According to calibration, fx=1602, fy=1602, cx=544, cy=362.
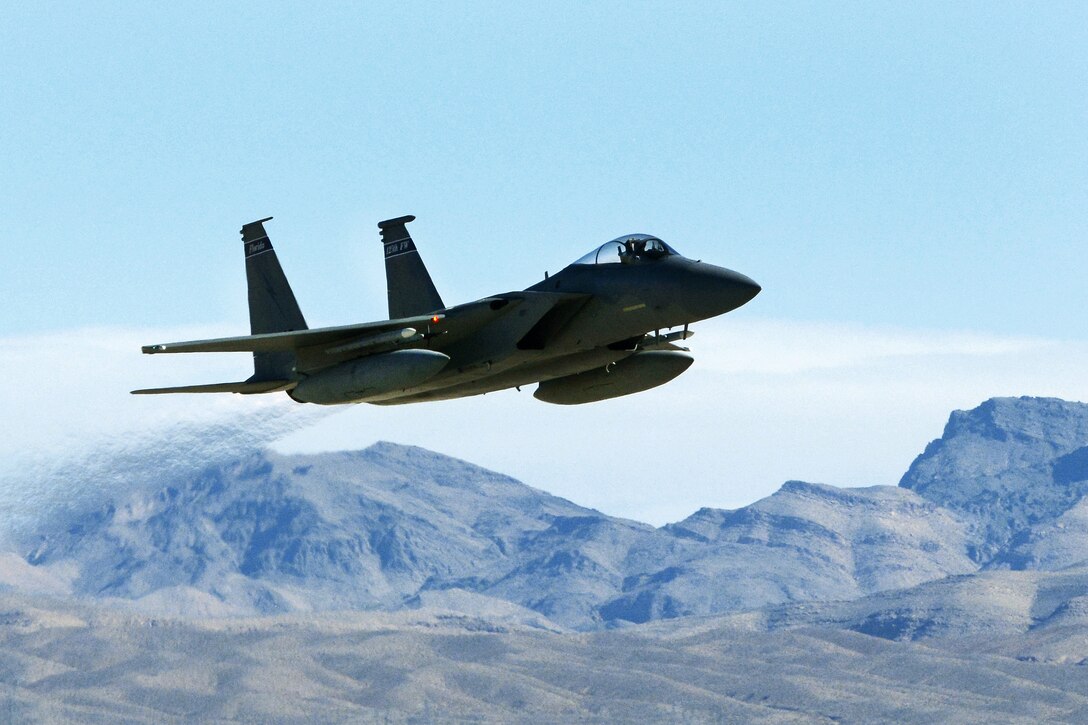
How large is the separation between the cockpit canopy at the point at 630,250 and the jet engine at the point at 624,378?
12.3ft

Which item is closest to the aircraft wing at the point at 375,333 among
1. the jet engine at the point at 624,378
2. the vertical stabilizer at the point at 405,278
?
the jet engine at the point at 624,378

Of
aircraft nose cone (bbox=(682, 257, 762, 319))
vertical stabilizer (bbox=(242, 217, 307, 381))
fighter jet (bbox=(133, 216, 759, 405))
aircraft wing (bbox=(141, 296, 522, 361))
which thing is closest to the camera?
aircraft nose cone (bbox=(682, 257, 762, 319))

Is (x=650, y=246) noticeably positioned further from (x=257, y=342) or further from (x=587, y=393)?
(x=257, y=342)

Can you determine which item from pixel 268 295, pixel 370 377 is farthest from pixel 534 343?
pixel 268 295

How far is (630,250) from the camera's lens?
1556 inches

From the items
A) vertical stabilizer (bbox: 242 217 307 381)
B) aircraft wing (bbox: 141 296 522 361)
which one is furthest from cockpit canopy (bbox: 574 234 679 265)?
vertical stabilizer (bbox: 242 217 307 381)

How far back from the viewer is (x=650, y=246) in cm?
3938

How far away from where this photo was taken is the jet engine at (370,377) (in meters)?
38.9

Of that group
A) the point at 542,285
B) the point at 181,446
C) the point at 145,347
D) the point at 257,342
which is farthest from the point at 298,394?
the point at 181,446

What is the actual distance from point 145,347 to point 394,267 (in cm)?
1001

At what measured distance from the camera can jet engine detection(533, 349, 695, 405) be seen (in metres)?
42.7

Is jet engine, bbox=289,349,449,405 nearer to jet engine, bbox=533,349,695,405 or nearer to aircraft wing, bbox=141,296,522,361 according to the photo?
aircraft wing, bbox=141,296,522,361

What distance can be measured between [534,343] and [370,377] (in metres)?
4.26

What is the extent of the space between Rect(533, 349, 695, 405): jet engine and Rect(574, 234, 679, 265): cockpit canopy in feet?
12.3
